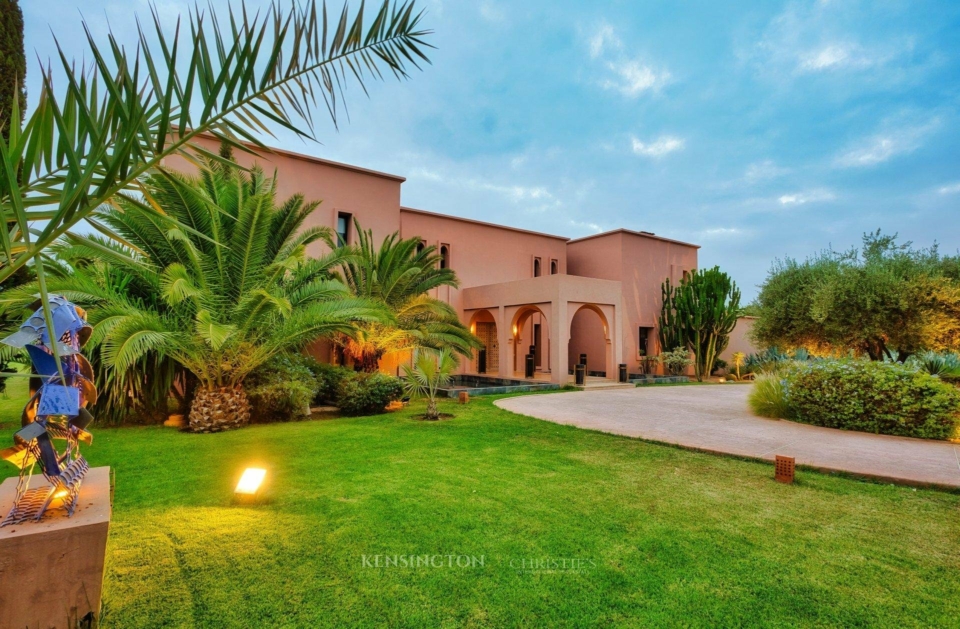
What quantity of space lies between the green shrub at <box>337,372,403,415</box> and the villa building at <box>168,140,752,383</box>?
12.1ft

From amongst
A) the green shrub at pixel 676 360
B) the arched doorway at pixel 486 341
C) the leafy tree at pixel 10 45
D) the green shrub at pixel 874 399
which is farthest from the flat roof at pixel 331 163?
the green shrub at pixel 874 399

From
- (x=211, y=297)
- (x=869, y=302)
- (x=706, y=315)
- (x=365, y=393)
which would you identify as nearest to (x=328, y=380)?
(x=365, y=393)

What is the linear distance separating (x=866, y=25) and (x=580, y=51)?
16.5 m

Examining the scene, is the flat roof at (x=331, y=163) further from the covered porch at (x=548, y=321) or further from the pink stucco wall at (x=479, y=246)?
the covered porch at (x=548, y=321)

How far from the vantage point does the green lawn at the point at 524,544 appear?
8.66ft

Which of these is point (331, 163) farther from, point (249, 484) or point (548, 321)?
point (249, 484)

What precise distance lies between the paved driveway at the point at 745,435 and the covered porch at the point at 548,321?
4.29 meters

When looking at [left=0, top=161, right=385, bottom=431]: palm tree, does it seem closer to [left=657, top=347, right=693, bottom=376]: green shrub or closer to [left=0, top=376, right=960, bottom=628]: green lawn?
[left=0, top=376, right=960, bottom=628]: green lawn

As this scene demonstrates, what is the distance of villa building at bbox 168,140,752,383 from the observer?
1594cm

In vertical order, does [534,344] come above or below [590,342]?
below

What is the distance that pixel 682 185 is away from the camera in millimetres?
42094

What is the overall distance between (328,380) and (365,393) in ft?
6.11

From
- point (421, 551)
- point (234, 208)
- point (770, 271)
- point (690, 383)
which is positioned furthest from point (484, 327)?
point (421, 551)

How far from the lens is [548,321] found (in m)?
16.6
